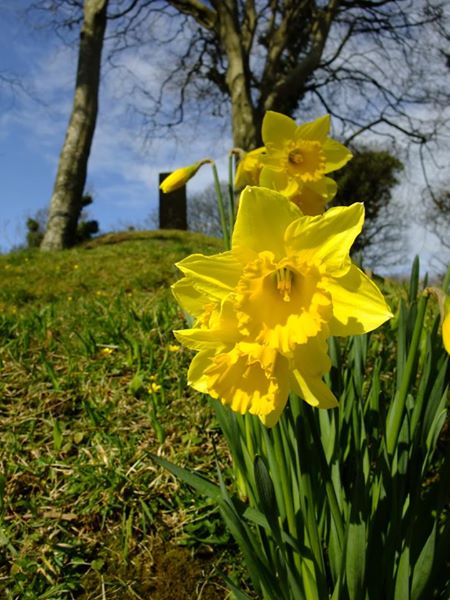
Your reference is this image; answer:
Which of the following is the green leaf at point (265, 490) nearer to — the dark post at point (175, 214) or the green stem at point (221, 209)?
the green stem at point (221, 209)

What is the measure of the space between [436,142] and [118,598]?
11.4 m

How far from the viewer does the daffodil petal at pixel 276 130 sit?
1.20 metres

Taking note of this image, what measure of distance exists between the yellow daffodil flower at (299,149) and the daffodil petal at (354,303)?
461 millimetres

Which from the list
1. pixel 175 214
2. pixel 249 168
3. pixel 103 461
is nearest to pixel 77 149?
pixel 175 214

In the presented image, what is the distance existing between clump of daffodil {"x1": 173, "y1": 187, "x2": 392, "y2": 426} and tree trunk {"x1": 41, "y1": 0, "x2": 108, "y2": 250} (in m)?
7.14

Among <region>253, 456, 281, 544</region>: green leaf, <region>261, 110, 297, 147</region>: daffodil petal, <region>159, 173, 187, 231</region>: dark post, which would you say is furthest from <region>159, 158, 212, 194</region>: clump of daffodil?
<region>159, 173, 187, 231</region>: dark post

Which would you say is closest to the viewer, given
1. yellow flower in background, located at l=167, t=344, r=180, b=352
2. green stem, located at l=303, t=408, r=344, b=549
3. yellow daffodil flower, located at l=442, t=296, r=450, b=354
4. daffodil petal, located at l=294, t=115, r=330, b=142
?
yellow daffodil flower, located at l=442, t=296, r=450, b=354

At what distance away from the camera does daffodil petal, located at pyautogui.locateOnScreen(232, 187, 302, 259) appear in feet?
2.41

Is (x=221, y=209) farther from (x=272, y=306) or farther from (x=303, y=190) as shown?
(x=272, y=306)

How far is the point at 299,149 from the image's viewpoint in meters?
1.18

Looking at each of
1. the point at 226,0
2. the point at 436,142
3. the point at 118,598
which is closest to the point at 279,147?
the point at 118,598

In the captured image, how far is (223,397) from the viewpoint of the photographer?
2.43 feet

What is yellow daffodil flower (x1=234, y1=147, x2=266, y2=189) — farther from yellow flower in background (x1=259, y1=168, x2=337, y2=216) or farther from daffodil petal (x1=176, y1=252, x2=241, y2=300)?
daffodil petal (x1=176, y1=252, x2=241, y2=300)

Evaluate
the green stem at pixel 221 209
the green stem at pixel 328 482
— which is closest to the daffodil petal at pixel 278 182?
the green stem at pixel 221 209
